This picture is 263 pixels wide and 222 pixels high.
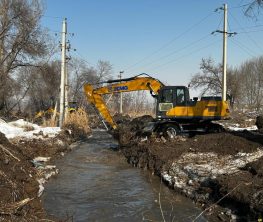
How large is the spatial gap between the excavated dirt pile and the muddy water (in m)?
0.43

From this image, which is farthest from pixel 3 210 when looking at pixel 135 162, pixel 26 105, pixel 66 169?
pixel 26 105

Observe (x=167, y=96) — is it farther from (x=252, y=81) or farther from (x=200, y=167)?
(x=252, y=81)

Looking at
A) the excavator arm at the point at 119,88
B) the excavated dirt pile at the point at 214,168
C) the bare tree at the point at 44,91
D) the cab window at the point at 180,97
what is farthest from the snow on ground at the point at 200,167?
the bare tree at the point at 44,91

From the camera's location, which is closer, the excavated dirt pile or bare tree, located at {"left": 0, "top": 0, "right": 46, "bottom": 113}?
the excavated dirt pile

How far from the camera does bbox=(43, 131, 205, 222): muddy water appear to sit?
31.4 ft

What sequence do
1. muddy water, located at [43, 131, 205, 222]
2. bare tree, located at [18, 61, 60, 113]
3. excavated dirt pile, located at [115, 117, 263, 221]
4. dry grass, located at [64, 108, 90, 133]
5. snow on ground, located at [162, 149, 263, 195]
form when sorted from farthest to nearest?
bare tree, located at [18, 61, 60, 113], dry grass, located at [64, 108, 90, 133], snow on ground, located at [162, 149, 263, 195], muddy water, located at [43, 131, 205, 222], excavated dirt pile, located at [115, 117, 263, 221]

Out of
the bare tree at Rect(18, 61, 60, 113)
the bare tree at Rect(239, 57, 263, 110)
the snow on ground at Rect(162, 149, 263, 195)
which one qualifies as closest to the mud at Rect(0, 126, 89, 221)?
the snow on ground at Rect(162, 149, 263, 195)

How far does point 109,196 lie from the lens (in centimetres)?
1141

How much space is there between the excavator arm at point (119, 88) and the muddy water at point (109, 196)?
551 cm

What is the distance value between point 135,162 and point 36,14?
22.1 m

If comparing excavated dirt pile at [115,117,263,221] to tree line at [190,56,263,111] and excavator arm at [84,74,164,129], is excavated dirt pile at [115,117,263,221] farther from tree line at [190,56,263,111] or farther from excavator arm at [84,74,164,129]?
tree line at [190,56,263,111]

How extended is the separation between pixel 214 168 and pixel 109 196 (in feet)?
10.8

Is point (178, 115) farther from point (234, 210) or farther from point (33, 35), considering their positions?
point (33, 35)

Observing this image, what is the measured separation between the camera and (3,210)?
279 inches
